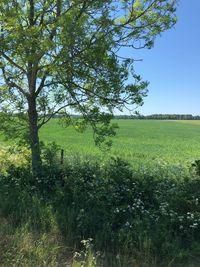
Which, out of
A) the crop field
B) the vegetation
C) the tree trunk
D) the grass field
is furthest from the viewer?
the grass field

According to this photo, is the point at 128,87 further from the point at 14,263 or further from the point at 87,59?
the point at 14,263

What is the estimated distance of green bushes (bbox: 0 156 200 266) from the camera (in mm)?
5547

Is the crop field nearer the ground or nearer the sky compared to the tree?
nearer the ground

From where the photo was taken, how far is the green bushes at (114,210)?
555 centimetres

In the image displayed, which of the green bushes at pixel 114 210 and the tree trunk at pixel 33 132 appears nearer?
the green bushes at pixel 114 210

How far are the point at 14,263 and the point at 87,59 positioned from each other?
4864 mm

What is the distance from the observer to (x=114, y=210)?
21.5 feet

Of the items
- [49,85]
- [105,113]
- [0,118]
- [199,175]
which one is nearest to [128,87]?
[105,113]

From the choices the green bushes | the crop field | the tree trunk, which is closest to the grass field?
the crop field

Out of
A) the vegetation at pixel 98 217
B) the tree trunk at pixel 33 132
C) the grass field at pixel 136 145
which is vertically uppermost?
the tree trunk at pixel 33 132

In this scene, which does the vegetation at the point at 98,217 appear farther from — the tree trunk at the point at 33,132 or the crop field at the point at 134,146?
the crop field at the point at 134,146

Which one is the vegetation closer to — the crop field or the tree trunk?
the tree trunk

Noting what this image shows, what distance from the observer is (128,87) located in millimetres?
9055

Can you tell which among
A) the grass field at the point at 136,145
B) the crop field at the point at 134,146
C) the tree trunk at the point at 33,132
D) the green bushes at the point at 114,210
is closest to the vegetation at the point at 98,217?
the green bushes at the point at 114,210
